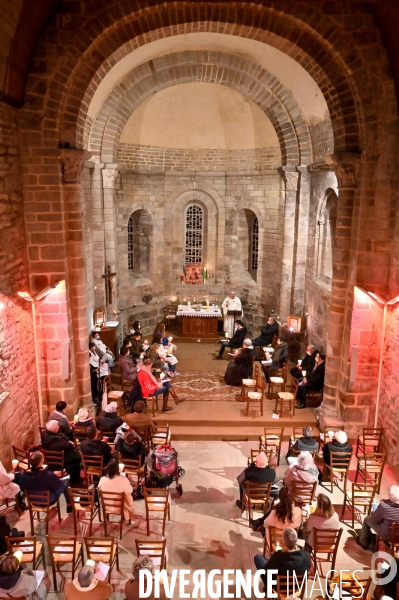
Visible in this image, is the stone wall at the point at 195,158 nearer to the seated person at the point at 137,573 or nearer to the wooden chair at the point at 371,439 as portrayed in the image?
the wooden chair at the point at 371,439

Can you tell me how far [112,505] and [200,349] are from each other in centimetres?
955

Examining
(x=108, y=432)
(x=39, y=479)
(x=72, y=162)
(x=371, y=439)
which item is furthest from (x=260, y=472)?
(x=72, y=162)

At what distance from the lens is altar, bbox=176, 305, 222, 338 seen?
17969 millimetres

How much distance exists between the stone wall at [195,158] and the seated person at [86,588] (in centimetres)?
1382

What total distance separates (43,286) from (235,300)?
344 inches

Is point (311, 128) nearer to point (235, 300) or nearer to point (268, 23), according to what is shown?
point (268, 23)

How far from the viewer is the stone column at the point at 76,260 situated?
34.0ft

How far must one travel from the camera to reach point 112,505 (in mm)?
7812

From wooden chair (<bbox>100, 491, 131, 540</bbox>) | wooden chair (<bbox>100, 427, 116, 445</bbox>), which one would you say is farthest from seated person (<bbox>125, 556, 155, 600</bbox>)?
wooden chair (<bbox>100, 427, 116, 445</bbox>)

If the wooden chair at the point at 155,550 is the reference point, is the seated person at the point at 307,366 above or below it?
above

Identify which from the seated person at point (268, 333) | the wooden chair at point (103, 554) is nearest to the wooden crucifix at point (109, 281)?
the seated person at point (268, 333)

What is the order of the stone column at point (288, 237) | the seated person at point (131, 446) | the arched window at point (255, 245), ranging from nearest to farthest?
the seated person at point (131, 446) < the stone column at point (288, 237) < the arched window at point (255, 245)

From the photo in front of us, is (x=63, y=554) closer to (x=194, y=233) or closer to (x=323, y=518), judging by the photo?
(x=323, y=518)

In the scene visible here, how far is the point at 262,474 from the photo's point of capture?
846cm
